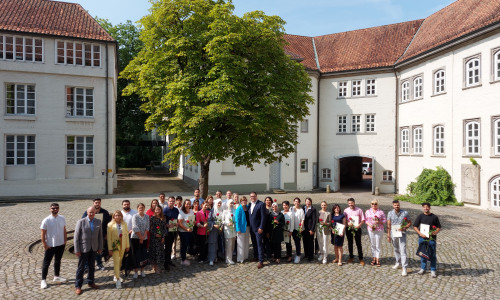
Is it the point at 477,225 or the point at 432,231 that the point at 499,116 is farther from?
the point at 432,231

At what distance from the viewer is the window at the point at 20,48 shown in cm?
1961

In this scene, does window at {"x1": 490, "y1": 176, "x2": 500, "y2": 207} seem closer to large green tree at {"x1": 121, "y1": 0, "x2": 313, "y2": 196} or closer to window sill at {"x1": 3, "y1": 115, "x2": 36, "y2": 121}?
large green tree at {"x1": 121, "y1": 0, "x2": 313, "y2": 196}

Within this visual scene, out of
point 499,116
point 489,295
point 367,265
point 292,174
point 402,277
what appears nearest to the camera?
point 489,295

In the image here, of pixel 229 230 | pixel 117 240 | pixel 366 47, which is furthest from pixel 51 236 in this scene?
pixel 366 47

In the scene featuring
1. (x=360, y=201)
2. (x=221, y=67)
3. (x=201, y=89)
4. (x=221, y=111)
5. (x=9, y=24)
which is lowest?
(x=360, y=201)

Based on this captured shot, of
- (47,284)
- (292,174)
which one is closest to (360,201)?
(292,174)

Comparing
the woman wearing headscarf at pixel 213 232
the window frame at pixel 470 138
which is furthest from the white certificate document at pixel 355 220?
the window frame at pixel 470 138

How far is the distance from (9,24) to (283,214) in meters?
20.2

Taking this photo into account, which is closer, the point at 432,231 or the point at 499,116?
the point at 432,231

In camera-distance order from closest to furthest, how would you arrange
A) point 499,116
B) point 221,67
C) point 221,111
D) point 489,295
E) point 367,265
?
point 489,295
point 367,265
point 221,111
point 221,67
point 499,116

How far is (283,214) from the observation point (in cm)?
865

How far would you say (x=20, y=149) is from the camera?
20.0 meters

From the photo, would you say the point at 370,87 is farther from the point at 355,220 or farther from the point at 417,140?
the point at 355,220

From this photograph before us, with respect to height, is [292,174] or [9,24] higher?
[9,24]
